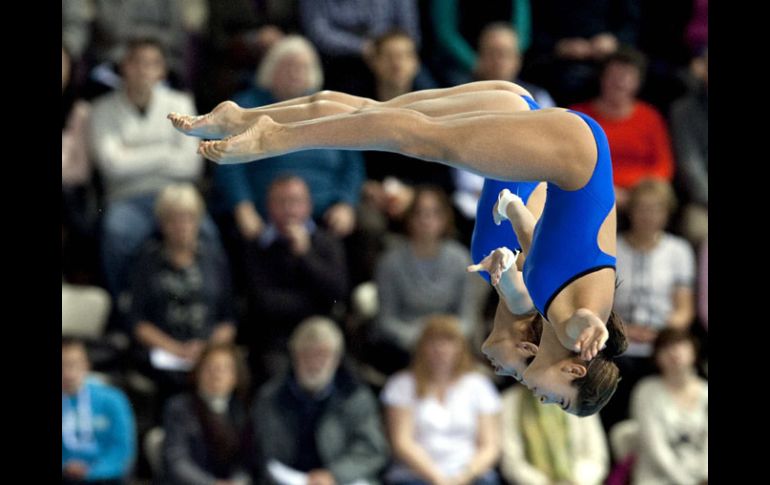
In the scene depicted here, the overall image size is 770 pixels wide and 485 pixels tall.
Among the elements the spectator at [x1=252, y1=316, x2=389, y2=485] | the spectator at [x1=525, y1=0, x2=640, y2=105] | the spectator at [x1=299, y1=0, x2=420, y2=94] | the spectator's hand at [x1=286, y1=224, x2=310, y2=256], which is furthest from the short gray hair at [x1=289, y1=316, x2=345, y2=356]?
the spectator at [x1=525, y1=0, x2=640, y2=105]

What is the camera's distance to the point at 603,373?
4.53 metres

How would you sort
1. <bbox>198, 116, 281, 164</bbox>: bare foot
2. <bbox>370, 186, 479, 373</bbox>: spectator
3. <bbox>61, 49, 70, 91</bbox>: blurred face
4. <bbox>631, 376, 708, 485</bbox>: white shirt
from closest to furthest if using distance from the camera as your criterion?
<bbox>198, 116, 281, 164</bbox>: bare foot
<bbox>631, 376, 708, 485</bbox>: white shirt
<bbox>370, 186, 479, 373</bbox>: spectator
<bbox>61, 49, 70, 91</bbox>: blurred face

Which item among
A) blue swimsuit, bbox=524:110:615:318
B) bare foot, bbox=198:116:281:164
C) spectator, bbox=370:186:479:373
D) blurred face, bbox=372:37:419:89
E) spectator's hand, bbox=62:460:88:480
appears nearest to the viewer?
bare foot, bbox=198:116:281:164

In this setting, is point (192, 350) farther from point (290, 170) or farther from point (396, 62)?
point (396, 62)

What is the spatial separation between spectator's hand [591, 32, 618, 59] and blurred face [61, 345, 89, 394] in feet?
10.2

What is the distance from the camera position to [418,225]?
7.62 meters

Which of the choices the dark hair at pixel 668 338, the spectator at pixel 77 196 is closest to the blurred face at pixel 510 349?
the dark hair at pixel 668 338

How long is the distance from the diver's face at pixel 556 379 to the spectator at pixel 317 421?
2793 millimetres

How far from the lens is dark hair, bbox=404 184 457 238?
7.62 meters

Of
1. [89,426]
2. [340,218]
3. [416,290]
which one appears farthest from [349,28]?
[89,426]

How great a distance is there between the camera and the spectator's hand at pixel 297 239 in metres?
7.50

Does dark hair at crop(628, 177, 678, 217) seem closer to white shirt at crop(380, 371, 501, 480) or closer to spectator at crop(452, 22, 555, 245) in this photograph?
spectator at crop(452, 22, 555, 245)

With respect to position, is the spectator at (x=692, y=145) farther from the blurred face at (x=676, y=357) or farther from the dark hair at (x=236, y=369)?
the dark hair at (x=236, y=369)
